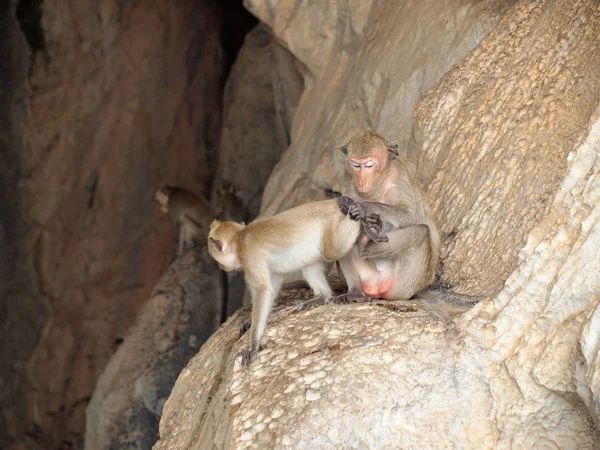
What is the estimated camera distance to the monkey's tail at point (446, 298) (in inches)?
161

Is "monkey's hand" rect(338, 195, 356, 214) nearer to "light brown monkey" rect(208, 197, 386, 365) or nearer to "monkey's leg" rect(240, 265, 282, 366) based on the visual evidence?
"light brown monkey" rect(208, 197, 386, 365)

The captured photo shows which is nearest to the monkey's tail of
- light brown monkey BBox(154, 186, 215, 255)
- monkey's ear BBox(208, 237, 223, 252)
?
monkey's ear BBox(208, 237, 223, 252)

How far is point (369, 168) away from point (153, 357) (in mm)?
4540

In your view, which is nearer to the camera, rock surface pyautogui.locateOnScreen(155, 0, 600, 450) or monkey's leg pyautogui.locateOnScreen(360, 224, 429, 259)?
rock surface pyautogui.locateOnScreen(155, 0, 600, 450)

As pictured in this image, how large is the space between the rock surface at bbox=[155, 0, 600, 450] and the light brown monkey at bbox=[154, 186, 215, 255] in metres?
5.08

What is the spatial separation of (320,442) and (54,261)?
24.8ft

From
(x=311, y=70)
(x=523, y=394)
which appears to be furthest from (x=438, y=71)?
(x=523, y=394)

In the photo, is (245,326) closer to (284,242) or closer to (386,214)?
(284,242)

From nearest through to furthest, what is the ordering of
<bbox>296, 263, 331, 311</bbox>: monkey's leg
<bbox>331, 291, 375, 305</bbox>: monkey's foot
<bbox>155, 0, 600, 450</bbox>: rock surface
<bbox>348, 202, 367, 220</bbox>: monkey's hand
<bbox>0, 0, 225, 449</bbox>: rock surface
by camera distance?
<bbox>155, 0, 600, 450</bbox>: rock surface → <bbox>348, 202, 367, 220</bbox>: monkey's hand → <bbox>331, 291, 375, 305</bbox>: monkey's foot → <bbox>296, 263, 331, 311</bbox>: monkey's leg → <bbox>0, 0, 225, 449</bbox>: rock surface

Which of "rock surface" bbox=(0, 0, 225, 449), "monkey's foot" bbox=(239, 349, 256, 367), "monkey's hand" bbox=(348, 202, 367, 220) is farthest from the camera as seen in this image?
"rock surface" bbox=(0, 0, 225, 449)

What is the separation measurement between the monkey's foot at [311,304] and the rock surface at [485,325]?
0.14m

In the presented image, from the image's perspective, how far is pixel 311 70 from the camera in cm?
757

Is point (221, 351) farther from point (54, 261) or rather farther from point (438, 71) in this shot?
point (54, 261)

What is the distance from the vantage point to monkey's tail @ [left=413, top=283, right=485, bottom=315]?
4082 mm
